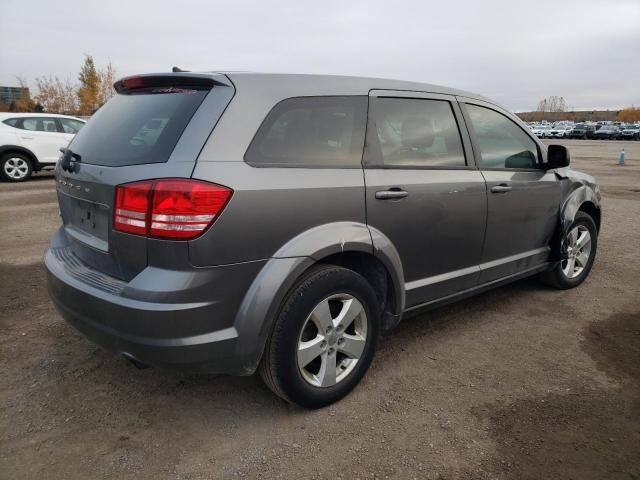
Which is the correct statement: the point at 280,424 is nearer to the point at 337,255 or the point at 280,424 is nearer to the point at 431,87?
the point at 337,255

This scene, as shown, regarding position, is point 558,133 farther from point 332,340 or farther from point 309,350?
point 309,350

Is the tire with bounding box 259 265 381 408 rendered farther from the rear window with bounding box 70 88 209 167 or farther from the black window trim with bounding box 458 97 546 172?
the black window trim with bounding box 458 97 546 172

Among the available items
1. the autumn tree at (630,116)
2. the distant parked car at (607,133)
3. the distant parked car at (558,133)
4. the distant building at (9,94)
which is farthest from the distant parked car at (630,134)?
the autumn tree at (630,116)

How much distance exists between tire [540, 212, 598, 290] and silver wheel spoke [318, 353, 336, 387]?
8.68 ft

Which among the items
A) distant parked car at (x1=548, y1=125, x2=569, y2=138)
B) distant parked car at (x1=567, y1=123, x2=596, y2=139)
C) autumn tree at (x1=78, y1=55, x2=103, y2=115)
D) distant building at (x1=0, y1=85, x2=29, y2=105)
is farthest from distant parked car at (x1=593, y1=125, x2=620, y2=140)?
distant building at (x1=0, y1=85, x2=29, y2=105)

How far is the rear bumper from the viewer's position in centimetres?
209

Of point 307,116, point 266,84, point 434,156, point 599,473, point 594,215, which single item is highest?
point 266,84

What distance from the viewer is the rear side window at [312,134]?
2346 millimetres

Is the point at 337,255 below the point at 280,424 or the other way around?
the other way around

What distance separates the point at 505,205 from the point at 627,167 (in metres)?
18.4

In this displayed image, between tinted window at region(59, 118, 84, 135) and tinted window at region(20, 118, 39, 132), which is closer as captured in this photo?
tinted window at region(20, 118, 39, 132)

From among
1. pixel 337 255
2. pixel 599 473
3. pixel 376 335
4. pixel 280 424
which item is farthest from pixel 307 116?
pixel 599 473

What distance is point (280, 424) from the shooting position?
2541 millimetres

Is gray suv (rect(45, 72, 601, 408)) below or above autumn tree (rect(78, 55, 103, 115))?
below
